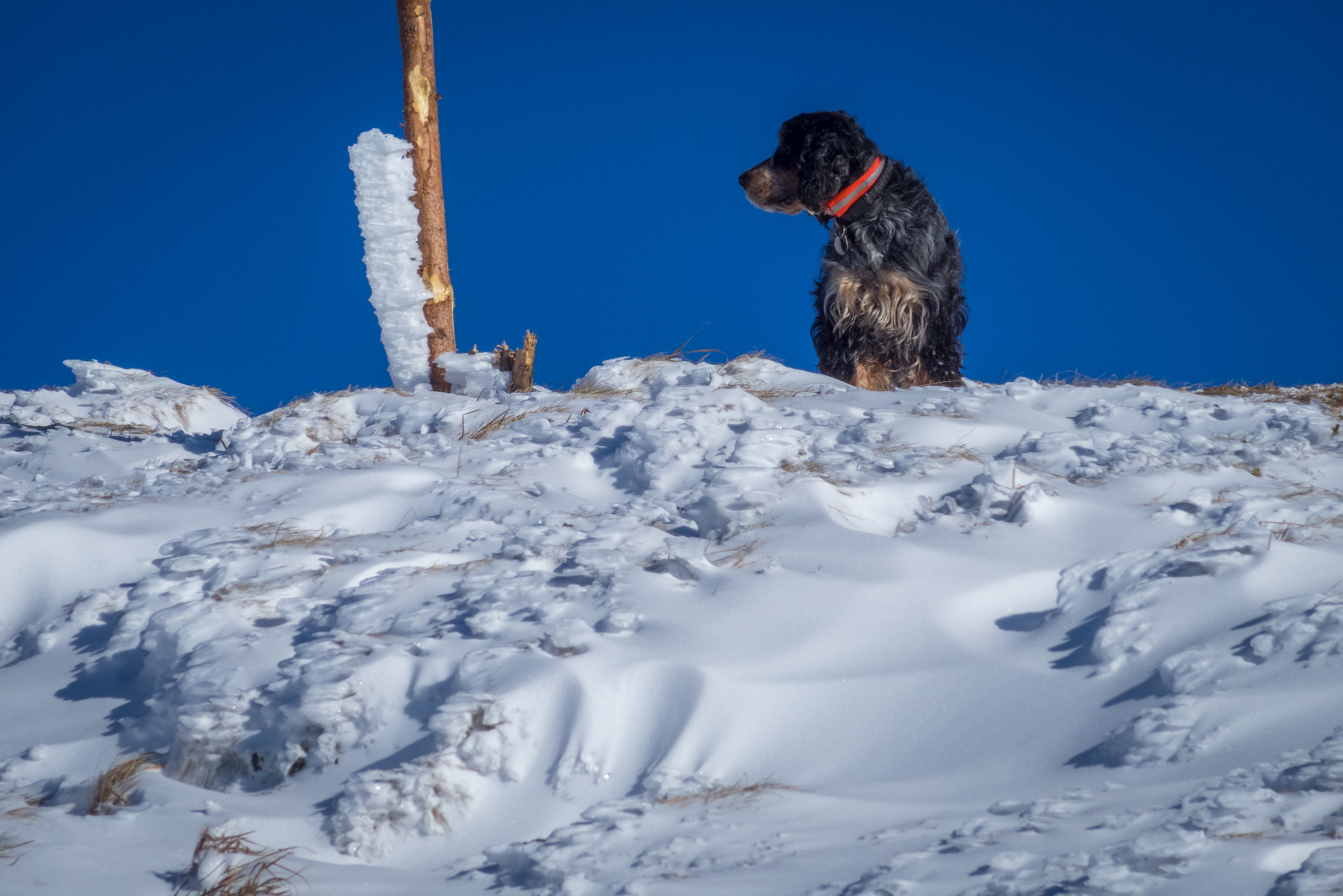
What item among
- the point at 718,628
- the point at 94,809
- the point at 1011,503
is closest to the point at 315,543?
the point at 94,809

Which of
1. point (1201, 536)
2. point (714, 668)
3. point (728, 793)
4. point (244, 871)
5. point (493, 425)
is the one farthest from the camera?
point (493, 425)

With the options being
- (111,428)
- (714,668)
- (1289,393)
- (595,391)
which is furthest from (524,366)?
(1289,393)

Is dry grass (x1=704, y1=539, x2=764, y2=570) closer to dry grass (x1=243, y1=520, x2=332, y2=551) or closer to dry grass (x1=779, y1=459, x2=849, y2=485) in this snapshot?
dry grass (x1=779, y1=459, x2=849, y2=485)

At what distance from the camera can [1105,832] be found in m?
1.27

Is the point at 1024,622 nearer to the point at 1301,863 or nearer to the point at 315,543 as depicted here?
the point at 1301,863

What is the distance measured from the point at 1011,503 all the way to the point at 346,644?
1.89 m

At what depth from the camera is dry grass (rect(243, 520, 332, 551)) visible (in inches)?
102

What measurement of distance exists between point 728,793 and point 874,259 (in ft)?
13.2

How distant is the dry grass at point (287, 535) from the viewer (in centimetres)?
260

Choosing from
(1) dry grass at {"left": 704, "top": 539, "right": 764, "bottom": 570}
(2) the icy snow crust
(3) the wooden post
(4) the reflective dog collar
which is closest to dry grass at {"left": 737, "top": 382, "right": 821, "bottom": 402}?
(2) the icy snow crust

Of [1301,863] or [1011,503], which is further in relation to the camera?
[1011,503]

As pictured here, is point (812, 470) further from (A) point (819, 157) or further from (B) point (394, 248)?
(B) point (394, 248)

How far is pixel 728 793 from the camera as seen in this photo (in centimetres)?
162

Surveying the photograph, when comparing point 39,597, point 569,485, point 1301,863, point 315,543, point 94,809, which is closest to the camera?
point 1301,863
